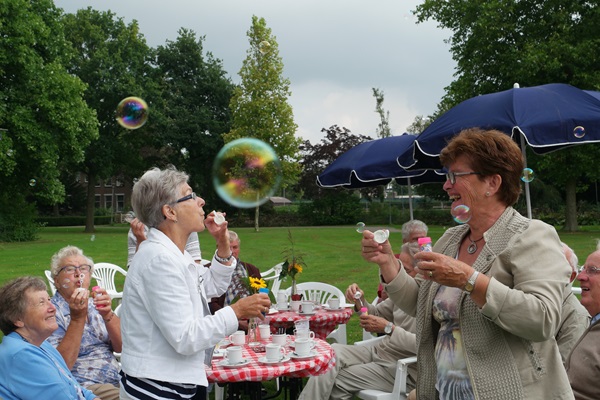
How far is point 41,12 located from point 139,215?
28.1 m

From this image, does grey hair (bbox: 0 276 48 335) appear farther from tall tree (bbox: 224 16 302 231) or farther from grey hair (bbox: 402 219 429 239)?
tall tree (bbox: 224 16 302 231)

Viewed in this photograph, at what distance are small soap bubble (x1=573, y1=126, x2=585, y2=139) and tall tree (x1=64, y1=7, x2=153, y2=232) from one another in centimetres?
3040

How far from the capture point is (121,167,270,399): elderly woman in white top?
214cm

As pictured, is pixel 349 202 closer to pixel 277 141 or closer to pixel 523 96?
pixel 277 141

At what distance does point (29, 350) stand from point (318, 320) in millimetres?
3014

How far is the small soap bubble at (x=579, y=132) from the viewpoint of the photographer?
5.19 metres

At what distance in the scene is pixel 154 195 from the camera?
7.86 feet

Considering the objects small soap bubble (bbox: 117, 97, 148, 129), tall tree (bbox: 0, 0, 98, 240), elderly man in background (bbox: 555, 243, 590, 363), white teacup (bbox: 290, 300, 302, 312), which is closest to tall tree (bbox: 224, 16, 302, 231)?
tall tree (bbox: 0, 0, 98, 240)

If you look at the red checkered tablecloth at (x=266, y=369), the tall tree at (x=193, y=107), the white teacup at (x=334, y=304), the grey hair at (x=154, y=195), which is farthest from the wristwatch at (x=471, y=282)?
the tall tree at (x=193, y=107)

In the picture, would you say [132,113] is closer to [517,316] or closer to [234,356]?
[234,356]

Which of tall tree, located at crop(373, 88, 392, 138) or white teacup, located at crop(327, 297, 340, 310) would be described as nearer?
white teacup, located at crop(327, 297, 340, 310)

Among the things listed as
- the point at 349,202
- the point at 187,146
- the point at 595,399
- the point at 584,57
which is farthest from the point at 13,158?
the point at 595,399

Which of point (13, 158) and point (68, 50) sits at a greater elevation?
point (68, 50)

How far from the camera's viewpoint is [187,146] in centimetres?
3647
